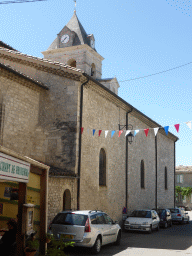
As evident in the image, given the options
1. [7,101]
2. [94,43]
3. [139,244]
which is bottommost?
[139,244]

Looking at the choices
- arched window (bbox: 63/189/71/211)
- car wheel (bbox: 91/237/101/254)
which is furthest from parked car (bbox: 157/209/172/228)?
car wheel (bbox: 91/237/101/254)

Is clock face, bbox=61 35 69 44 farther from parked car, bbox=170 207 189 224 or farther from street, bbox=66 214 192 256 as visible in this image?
street, bbox=66 214 192 256

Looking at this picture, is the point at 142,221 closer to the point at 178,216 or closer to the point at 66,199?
the point at 66,199

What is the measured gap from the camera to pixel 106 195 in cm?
1820

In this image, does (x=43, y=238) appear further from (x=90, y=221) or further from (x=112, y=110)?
(x=112, y=110)

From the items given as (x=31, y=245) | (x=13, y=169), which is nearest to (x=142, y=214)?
(x=31, y=245)

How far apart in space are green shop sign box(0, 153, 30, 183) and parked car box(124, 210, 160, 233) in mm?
11837

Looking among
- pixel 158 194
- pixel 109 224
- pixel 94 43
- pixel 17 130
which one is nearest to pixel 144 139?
pixel 158 194

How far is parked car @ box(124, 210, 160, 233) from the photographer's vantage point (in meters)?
16.8

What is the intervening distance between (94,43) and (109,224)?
29123mm

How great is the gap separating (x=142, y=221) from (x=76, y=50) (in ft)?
75.6

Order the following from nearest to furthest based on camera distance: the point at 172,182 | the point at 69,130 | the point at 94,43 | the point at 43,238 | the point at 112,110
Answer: the point at 43,238 → the point at 69,130 → the point at 112,110 → the point at 172,182 → the point at 94,43

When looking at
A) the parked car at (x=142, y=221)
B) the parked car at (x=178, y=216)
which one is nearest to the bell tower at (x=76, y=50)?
the parked car at (x=178, y=216)

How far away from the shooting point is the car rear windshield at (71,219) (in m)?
10.3
